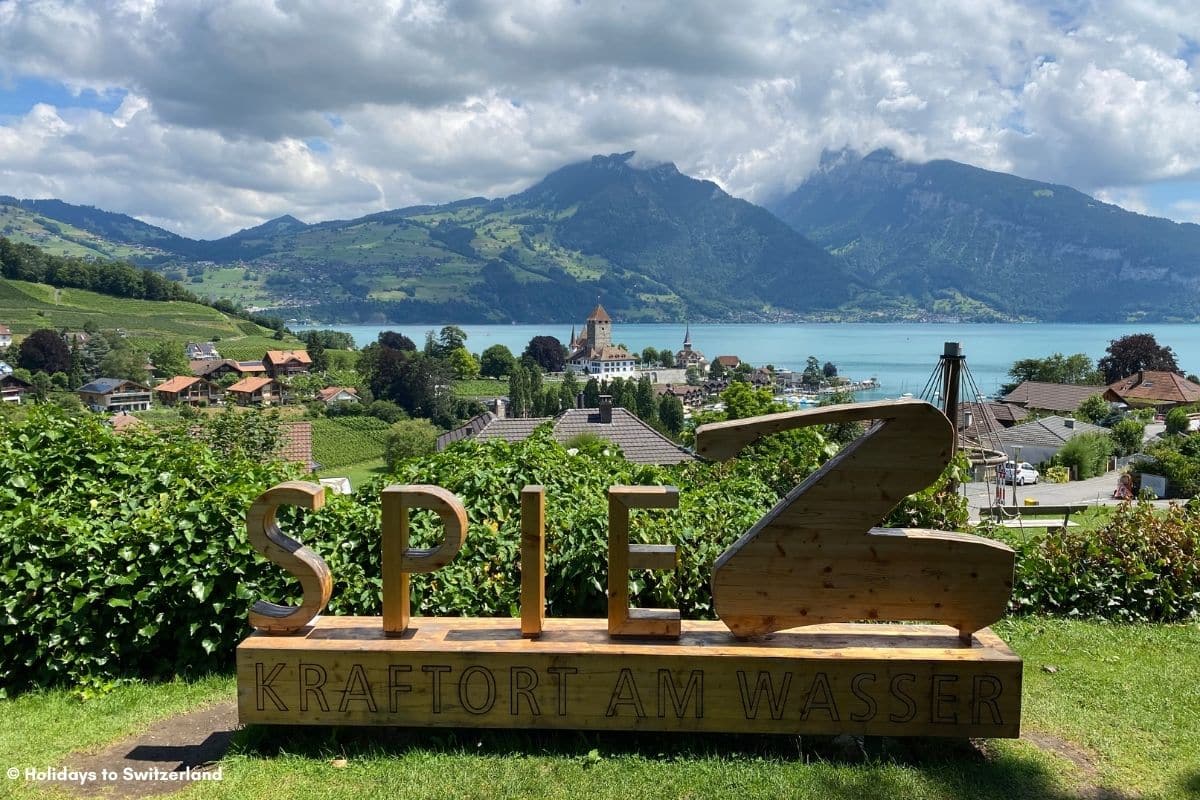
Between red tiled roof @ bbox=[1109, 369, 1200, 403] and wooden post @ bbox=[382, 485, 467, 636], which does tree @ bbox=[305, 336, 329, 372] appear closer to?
red tiled roof @ bbox=[1109, 369, 1200, 403]

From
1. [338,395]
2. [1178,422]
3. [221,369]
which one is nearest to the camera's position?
[1178,422]

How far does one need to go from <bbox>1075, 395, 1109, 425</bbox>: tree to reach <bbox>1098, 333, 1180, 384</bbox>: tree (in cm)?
2015

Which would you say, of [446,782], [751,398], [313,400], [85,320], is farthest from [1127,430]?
[85,320]

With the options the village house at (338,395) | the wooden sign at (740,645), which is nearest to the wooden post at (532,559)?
the wooden sign at (740,645)

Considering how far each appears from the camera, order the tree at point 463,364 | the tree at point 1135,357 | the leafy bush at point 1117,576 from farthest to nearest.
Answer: the tree at point 463,364 → the tree at point 1135,357 → the leafy bush at point 1117,576

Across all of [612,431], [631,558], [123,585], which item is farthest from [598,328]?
[631,558]

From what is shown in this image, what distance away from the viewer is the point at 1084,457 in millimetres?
35938

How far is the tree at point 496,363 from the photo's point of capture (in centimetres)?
10969

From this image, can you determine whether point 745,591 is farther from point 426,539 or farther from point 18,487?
point 18,487

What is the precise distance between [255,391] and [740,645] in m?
86.6

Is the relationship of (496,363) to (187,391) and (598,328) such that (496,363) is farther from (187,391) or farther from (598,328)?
(598,328)

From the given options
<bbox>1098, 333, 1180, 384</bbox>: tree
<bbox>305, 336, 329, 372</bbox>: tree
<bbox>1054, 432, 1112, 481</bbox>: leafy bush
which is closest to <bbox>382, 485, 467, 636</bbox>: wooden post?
<bbox>1054, 432, 1112, 481</bbox>: leafy bush

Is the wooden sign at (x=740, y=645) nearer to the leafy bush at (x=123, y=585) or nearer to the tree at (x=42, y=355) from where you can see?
the leafy bush at (x=123, y=585)

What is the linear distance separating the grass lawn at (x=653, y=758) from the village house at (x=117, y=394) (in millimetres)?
78668
